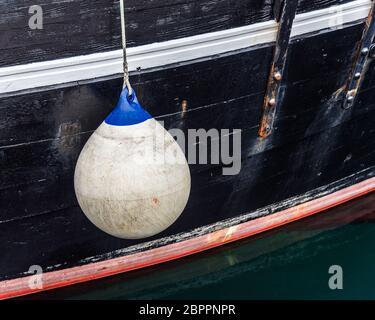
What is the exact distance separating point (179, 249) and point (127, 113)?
71.1 inches

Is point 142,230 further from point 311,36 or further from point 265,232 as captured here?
point 265,232

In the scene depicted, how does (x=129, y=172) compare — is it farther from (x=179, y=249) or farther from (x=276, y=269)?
(x=276, y=269)

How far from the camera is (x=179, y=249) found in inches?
178

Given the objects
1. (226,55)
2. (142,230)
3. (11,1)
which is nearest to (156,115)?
(226,55)

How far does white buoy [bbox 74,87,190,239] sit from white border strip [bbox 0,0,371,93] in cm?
36

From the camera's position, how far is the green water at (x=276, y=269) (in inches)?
181

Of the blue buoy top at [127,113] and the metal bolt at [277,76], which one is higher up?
the metal bolt at [277,76]

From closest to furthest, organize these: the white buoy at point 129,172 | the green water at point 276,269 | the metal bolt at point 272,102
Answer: the white buoy at point 129,172
the metal bolt at point 272,102
the green water at point 276,269

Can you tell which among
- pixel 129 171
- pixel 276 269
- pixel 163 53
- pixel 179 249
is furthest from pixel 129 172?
pixel 276 269

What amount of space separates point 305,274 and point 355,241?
0.61m

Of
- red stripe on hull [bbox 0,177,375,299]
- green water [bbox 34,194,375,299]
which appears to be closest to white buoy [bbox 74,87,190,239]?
red stripe on hull [bbox 0,177,375,299]

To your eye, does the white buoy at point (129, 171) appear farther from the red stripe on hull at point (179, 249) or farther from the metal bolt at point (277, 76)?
the red stripe on hull at point (179, 249)

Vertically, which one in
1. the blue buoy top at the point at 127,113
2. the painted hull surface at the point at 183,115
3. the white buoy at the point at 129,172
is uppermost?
the painted hull surface at the point at 183,115

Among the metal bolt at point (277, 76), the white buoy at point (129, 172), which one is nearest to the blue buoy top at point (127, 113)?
the white buoy at point (129, 172)
